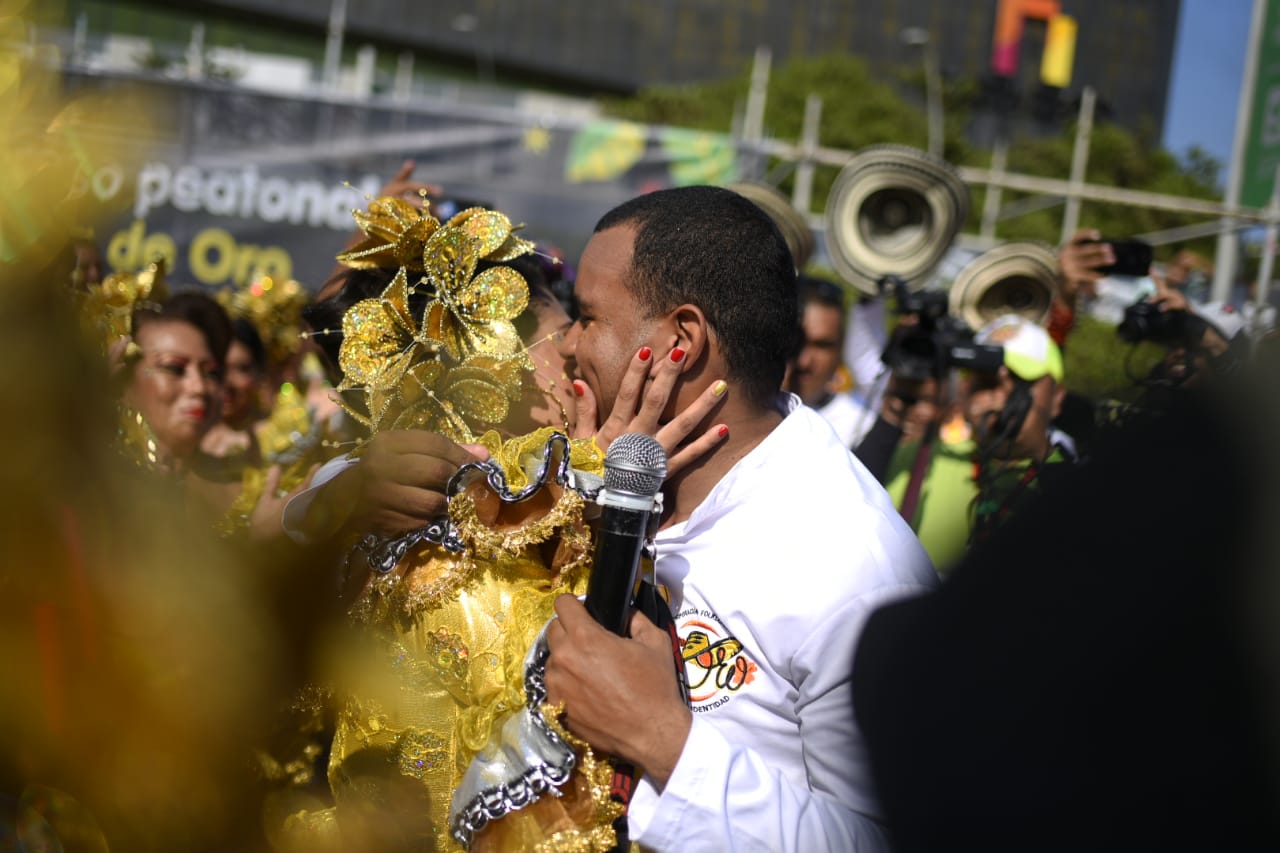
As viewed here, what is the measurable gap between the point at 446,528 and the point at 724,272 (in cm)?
67

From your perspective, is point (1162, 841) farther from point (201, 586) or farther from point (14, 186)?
point (201, 586)

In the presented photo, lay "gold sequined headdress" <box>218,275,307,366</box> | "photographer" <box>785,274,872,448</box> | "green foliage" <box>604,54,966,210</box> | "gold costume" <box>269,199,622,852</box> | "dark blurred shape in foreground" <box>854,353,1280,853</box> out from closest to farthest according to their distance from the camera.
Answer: "dark blurred shape in foreground" <box>854,353,1280,853</box>
"gold costume" <box>269,199,622,852</box>
"photographer" <box>785,274,872,448</box>
"gold sequined headdress" <box>218,275,307,366</box>
"green foliage" <box>604,54,966,210</box>

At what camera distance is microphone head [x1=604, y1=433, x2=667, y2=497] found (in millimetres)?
1510

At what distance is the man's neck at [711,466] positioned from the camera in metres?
1.96

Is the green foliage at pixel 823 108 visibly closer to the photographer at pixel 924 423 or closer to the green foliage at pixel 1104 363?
the green foliage at pixel 1104 363

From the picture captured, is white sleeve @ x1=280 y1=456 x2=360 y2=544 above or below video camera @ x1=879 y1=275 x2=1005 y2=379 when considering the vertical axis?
below

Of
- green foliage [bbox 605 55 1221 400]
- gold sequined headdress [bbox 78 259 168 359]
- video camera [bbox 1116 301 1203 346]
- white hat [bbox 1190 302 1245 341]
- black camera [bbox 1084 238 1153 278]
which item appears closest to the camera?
gold sequined headdress [bbox 78 259 168 359]

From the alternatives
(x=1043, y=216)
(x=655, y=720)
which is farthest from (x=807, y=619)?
(x=1043, y=216)

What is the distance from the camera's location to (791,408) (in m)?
2.09

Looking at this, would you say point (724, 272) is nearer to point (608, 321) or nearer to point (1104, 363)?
point (608, 321)

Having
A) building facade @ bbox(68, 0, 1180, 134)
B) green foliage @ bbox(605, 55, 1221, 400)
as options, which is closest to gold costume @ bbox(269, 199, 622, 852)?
green foliage @ bbox(605, 55, 1221, 400)

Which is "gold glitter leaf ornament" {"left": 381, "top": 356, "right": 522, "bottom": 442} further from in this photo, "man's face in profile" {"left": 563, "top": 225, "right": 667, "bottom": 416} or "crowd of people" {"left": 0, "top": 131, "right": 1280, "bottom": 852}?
"man's face in profile" {"left": 563, "top": 225, "right": 667, "bottom": 416}

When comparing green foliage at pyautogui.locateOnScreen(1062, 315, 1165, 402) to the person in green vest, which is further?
the person in green vest

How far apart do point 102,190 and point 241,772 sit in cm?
111
